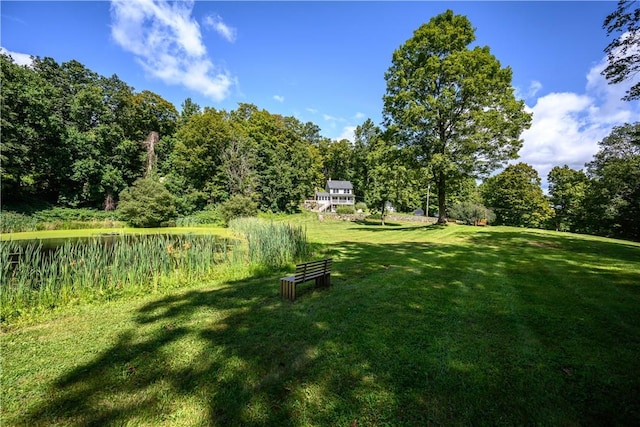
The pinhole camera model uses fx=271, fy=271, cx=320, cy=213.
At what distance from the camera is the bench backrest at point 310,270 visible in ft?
20.5

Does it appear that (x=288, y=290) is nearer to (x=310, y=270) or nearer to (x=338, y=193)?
(x=310, y=270)

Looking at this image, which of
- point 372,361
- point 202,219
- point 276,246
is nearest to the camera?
point 372,361

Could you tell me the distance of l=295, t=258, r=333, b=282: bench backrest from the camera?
6.25 metres

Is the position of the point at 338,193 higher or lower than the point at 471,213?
higher

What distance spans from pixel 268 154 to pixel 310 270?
38685 mm

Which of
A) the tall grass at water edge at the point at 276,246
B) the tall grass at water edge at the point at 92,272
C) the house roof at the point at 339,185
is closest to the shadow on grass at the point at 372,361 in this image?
Result: the tall grass at water edge at the point at 92,272

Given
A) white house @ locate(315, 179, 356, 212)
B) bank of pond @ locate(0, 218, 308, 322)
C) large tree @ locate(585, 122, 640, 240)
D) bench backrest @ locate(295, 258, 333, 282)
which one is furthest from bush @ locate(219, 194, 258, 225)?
large tree @ locate(585, 122, 640, 240)

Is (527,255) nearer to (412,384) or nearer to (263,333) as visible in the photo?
(412,384)

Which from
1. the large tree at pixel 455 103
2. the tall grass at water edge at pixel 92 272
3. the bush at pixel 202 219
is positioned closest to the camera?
the tall grass at water edge at pixel 92 272

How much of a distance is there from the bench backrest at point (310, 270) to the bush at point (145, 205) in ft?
82.0

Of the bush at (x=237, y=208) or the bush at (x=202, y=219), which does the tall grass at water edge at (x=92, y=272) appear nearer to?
the bush at (x=237, y=208)

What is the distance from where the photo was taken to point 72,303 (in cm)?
611

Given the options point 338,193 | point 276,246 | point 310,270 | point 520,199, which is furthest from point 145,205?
point 520,199

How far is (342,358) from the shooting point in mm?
3668
